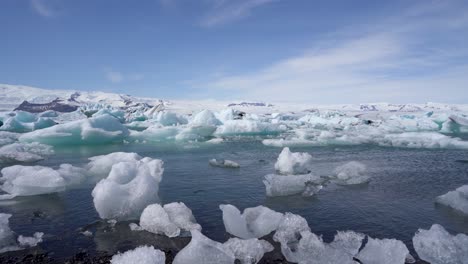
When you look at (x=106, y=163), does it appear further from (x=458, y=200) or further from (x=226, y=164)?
(x=458, y=200)

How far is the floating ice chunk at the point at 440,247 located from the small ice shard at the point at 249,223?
2.21m

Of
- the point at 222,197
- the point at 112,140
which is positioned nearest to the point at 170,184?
the point at 222,197

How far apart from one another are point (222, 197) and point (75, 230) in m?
3.40

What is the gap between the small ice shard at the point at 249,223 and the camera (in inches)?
225

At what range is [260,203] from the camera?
780 centimetres

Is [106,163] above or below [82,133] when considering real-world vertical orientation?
below

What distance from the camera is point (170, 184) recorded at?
31.9ft

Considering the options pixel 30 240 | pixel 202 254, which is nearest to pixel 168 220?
pixel 202 254

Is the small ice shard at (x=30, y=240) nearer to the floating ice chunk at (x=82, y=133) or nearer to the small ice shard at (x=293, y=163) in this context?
the small ice shard at (x=293, y=163)

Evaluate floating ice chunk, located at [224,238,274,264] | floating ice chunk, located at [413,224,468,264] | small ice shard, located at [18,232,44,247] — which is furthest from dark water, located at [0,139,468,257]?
floating ice chunk, located at [224,238,274,264]

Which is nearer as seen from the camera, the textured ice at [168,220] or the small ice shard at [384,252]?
the small ice shard at [384,252]

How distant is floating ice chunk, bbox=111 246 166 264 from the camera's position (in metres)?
4.45

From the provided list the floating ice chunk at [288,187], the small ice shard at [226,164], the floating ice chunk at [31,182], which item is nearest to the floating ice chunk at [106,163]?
the floating ice chunk at [31,182]

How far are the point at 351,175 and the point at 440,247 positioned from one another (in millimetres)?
5055
